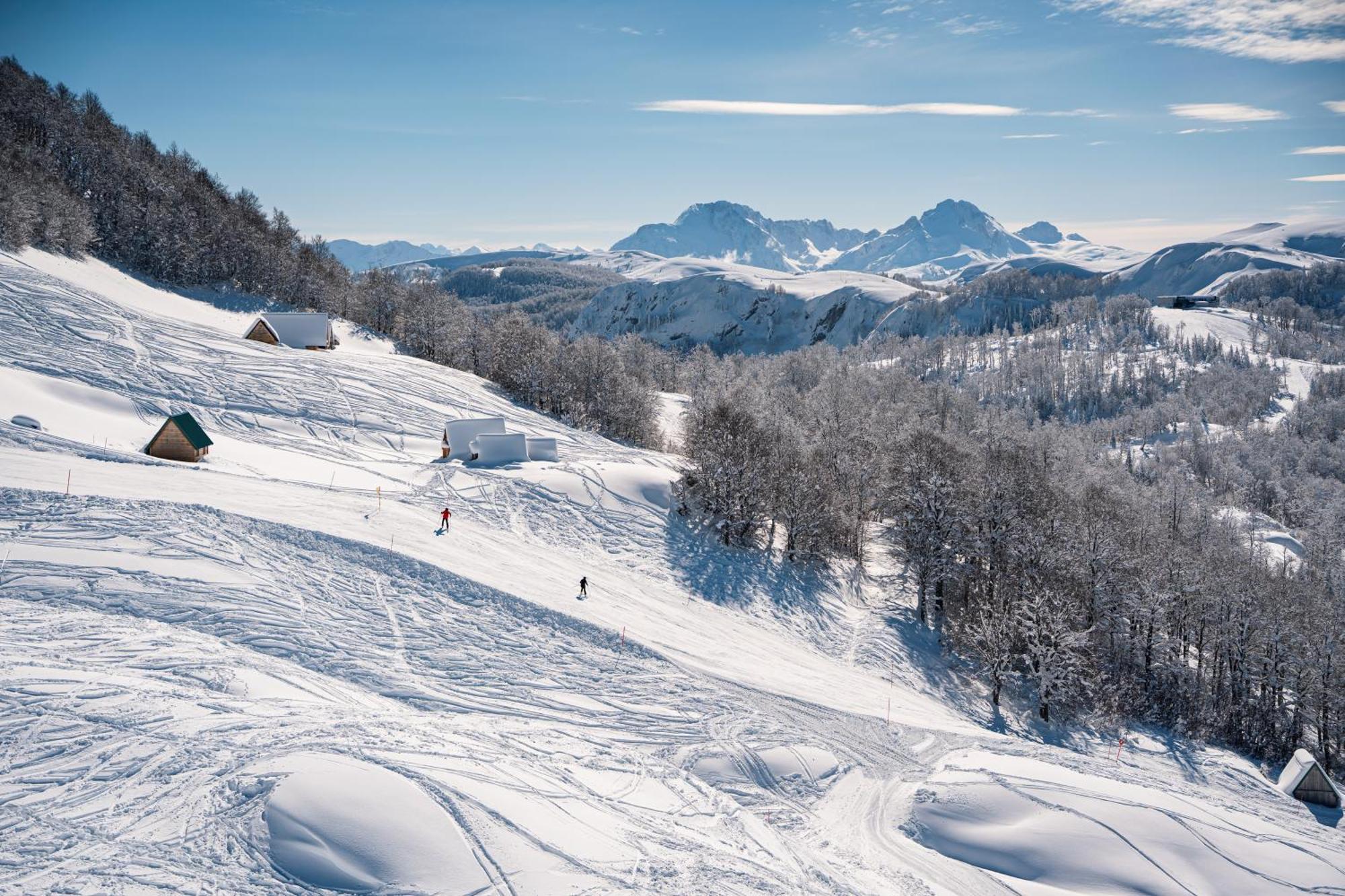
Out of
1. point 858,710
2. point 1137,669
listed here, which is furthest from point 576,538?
point 1137,669

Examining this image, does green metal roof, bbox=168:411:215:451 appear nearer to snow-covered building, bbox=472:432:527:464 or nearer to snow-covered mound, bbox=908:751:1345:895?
snow-covered building, bbox=472:432:527:464

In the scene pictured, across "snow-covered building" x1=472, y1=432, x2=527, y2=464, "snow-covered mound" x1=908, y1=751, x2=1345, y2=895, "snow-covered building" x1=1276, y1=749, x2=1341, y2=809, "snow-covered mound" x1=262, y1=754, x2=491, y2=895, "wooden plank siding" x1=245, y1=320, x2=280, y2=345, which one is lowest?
"snow-covered building" x1=1276, y1=749, x2=1341, y2=809

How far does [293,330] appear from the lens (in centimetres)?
6869

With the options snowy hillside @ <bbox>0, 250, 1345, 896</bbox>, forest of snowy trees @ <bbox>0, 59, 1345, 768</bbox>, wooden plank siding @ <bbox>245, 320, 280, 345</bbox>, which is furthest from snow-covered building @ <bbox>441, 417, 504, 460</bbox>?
wooden plank siding @ <bbox>245, 320, 280, 345</bbox>

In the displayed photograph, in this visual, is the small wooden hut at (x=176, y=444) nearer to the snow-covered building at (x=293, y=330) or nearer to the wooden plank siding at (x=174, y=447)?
the wooden plank siding at (x=174, y=447)

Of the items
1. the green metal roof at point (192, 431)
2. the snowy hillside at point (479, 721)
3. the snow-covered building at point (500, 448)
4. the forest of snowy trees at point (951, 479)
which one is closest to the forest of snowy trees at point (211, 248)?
the forest of snowy trees at point (951, 479)

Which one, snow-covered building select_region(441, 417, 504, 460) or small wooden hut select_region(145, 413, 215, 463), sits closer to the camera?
small wooden hut select_region(145, 413, 215, 463)

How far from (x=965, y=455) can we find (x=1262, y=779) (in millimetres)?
27239

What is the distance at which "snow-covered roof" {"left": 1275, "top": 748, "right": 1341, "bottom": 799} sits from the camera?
31.6 meters

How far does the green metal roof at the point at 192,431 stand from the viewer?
128 ft

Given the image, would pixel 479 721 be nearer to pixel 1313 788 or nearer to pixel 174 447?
pixel 174 447

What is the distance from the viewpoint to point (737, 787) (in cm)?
2162

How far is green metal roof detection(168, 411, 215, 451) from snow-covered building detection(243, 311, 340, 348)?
2975cm

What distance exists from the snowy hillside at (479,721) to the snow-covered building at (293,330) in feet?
72.8
